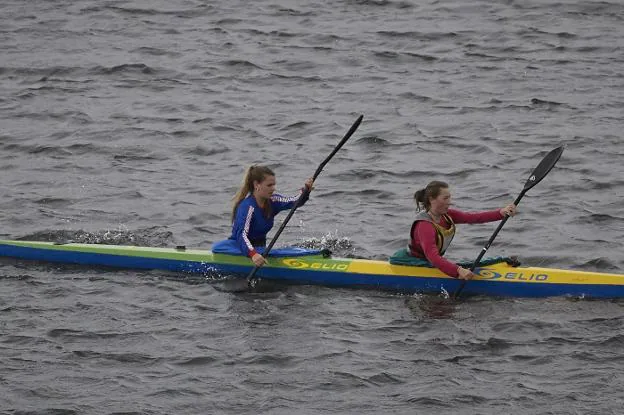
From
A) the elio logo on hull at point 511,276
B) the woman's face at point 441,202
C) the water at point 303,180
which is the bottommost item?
the water at point 303,180

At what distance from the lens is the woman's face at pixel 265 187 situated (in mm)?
11055

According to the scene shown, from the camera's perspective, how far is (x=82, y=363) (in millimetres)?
9492

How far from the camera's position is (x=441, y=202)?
1056 centimetres

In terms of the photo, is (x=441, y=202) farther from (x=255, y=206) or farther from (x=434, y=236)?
(x=255, y=206)

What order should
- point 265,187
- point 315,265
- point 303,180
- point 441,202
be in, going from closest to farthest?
point 441,202 < point 265,187 < point 315,265 < point 303,180

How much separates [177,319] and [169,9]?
42.9ft

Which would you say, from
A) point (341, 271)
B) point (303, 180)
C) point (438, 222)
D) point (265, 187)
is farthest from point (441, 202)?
point (303, 180)

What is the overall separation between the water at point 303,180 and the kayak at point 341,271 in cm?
13

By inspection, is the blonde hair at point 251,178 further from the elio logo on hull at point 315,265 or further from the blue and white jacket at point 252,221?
the elio logo on hull at point 315,265

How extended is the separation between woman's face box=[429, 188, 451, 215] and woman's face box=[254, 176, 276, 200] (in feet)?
5.08

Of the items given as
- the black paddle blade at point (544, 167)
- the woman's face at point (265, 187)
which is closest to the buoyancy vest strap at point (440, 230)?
the black paddle blade at point (544, 167)

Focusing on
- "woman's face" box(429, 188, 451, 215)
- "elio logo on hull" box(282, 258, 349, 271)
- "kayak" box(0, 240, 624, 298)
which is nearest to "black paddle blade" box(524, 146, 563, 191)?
"kayak" box(0, 240, 624, 298)

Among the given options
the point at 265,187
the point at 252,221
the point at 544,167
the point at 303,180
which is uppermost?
the point at 544,167

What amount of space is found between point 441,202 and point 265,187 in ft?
5.63
